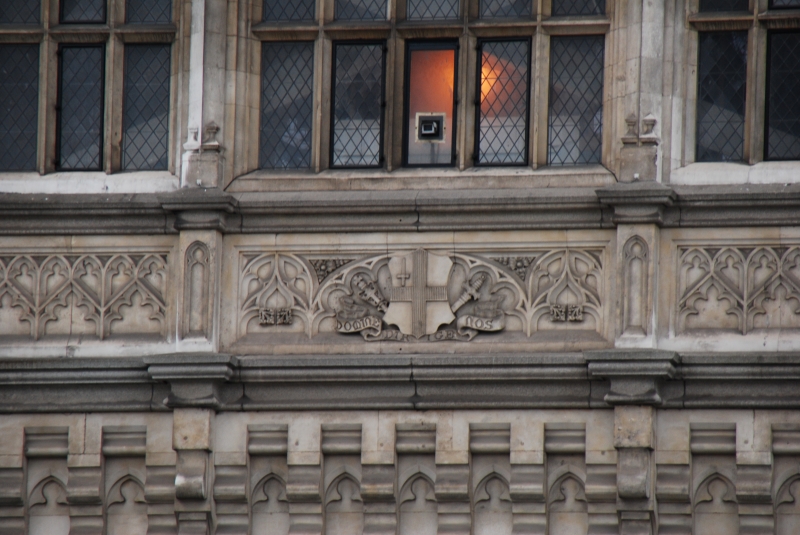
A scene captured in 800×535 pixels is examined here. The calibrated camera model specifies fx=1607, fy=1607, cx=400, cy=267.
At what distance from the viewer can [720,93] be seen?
45.9 ft

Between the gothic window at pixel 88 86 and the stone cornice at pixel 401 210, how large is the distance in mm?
552

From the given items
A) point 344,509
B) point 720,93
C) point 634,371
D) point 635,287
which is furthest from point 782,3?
point 344,509

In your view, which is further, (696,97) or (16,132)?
(16,132)

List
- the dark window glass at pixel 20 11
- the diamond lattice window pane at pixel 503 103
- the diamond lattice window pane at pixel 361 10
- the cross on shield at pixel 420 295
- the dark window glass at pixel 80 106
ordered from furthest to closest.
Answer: the dark window glass at pixel 20 11 < the dark window glass at pixel 80 106 < the diamond lattice window pane at pixel 361 10 < the diamond lattice window pane at pixel 503 103 < the cross on shield at pixel 420 295

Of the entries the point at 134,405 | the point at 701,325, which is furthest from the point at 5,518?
the point at 701,325

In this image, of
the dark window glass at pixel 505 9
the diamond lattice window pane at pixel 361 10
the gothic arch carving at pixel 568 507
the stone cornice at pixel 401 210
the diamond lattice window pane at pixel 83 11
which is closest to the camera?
the gothic arch carving at pixel 568 507

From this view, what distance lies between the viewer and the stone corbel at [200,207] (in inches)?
547

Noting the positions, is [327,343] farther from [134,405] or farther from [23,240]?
[23,240]

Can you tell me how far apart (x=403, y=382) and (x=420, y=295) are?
78cm

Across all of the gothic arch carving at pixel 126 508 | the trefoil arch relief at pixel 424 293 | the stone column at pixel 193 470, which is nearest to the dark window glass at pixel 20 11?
the trefoil arch relief at pixel 424 293

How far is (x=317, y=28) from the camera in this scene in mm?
14523

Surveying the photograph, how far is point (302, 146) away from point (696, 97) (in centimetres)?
353

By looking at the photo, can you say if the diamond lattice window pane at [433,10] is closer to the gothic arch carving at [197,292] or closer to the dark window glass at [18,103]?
the gothic arch carving at [197,292]

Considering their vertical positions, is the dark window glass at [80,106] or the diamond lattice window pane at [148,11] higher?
the diamond lattice window pane at [148,11]
